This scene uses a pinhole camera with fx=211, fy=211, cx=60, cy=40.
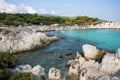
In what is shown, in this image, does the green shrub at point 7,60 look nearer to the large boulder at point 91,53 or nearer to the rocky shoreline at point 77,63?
the rocky shoreline at point 77,63

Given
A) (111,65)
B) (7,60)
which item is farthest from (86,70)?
(7,60)

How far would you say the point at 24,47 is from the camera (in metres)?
33.0

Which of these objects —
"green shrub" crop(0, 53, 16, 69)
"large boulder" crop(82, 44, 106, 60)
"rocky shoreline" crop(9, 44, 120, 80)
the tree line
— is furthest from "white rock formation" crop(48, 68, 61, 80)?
the tree line

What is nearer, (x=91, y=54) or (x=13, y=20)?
(x=91, y=54)

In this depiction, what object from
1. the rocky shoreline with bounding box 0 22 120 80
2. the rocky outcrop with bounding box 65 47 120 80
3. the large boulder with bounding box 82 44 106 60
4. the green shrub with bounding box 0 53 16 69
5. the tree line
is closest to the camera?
the rocky shoreline with bounding box 0 22 120 80

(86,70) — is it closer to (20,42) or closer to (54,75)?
(54,75)

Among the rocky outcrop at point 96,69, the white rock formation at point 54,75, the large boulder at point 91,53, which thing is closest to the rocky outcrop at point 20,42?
the large boulder at point 91,53

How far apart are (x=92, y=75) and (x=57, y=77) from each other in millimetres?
2916

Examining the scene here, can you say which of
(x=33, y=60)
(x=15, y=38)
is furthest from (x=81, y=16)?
(x=33, y=60)

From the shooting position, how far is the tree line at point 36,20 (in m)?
71.1

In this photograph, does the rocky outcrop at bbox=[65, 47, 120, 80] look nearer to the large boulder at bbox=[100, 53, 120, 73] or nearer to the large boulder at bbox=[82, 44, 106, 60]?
the large boulder at bbox=[100, 53, 120, 73]

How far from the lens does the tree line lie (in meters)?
71.1

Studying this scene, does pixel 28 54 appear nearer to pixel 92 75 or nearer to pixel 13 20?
pixel 92 75

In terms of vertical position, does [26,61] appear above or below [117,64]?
below
